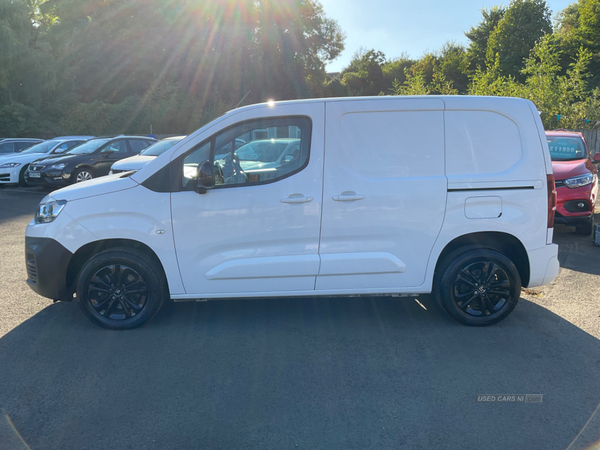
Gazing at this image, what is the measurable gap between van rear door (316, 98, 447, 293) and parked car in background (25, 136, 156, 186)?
11021 millimetres

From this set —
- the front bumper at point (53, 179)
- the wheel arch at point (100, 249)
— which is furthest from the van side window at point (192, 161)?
the front bumper at point (53, 179)

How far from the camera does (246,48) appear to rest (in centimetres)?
3903

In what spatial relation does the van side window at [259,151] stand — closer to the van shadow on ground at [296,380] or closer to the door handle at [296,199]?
the door handle at [296,199]

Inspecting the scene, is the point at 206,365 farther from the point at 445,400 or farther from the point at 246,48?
the point at 246,48

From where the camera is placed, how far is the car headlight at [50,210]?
165 inches

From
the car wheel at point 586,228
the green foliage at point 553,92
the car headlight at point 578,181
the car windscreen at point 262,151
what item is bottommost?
the car wheel at point 586,228

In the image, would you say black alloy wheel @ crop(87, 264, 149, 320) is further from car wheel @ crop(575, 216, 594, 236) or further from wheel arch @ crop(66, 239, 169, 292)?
car wheel @ crop(575, 216, 594, 236)

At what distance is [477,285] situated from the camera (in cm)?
431

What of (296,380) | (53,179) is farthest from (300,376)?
(53,179)

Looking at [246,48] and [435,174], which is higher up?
[246,48]

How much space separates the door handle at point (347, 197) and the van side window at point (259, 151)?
1.36 feet

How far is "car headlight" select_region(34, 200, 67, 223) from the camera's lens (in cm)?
418

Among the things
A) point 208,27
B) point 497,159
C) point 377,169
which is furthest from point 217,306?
point 208,27

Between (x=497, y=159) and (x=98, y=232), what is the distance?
3.57 m
